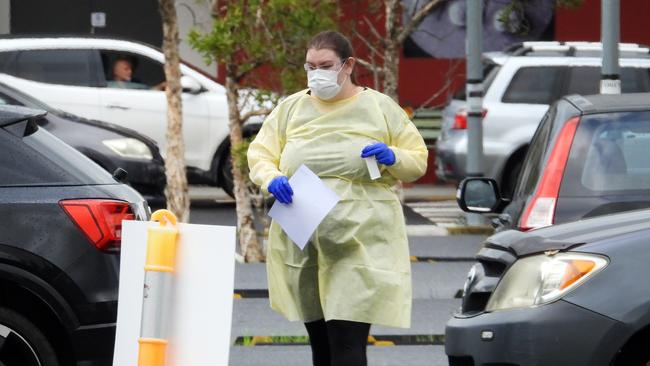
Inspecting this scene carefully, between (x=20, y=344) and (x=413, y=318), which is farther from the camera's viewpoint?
(x=413, y=318)

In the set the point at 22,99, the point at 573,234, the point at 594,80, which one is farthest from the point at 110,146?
the point at 573,234

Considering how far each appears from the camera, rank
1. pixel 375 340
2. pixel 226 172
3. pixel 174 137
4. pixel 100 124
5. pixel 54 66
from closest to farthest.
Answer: pixel 375 340, pixel 174 137, pixel 100 124, pixel 54 66, pixel 226 172

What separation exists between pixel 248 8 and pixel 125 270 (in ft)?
27.4

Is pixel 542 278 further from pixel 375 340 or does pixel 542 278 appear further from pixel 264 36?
pixel 264 36

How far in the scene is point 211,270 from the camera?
4496 mm

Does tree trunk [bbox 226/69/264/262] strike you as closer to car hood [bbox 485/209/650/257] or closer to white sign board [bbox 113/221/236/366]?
car hood [bbox 485/209/650/257]

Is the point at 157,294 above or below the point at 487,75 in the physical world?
below

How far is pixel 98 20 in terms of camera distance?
20672mm

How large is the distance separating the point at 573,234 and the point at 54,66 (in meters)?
12.4

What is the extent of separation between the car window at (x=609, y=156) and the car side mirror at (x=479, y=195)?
2.24ft

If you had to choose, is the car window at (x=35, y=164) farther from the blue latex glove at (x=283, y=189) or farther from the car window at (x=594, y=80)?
the car window at (x=594, y=80)

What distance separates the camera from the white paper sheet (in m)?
6.12

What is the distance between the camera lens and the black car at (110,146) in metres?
15.1

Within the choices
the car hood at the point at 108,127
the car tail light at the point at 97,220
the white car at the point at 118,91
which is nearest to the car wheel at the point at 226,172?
the white car at the point at 118,91
